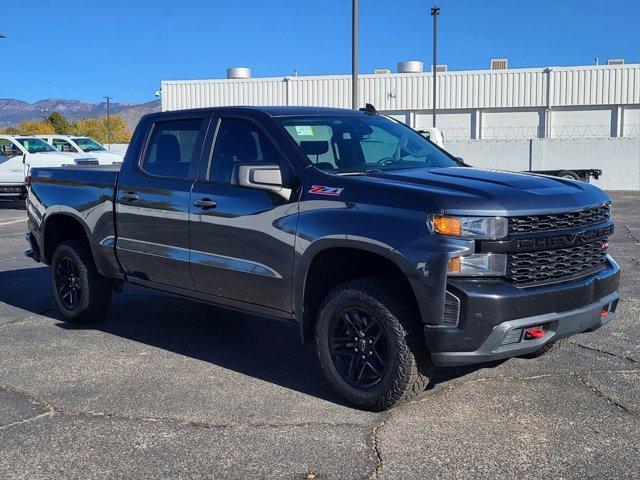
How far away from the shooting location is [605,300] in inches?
196

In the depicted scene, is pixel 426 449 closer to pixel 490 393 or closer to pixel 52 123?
pixel 490 393

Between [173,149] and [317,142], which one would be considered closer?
[317,142]

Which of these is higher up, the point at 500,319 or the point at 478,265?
the point at 478,265

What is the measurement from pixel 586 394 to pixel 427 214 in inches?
70.2

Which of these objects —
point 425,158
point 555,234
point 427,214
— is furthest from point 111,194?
point 555,234

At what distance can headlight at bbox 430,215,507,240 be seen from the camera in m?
4.30

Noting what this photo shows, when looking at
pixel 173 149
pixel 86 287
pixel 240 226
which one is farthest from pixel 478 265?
pixel 86 287

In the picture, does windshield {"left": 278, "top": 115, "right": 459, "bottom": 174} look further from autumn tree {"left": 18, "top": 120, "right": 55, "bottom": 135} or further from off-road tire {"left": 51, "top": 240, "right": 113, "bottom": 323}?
autumn tree {"left": 18, "top": 120, "right": 55, "bottom": 135}

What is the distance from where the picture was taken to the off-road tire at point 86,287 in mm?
6941

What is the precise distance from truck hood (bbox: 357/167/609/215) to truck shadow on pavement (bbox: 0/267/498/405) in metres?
1.44

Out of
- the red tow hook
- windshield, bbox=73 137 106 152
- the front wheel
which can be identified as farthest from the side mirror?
windshield, bbox=73 137 106 152

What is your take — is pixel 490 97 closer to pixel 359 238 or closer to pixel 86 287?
pixel 86 287

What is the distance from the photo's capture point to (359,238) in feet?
15.2

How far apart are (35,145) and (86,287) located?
15757 mm
